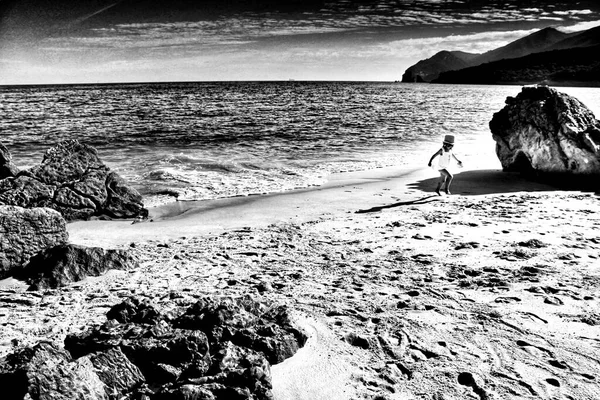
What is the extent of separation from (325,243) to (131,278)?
2.91 meters

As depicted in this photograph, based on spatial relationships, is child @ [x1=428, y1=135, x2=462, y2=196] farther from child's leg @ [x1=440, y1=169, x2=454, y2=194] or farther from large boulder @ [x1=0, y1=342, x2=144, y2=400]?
large boulder @ [x1=0, y1=342, x2=144, y2=400]

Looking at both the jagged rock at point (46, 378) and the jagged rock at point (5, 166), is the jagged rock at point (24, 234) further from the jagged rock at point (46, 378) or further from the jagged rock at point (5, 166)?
the jagged rock at point (5, 166)

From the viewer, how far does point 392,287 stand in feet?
17.0

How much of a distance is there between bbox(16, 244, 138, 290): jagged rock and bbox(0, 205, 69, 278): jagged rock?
18cm

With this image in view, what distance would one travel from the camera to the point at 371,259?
6.10 meters

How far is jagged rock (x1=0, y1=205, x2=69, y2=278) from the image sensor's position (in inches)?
218

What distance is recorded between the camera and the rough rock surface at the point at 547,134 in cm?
1050

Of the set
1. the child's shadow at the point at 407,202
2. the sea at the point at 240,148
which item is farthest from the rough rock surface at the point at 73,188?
the child's shadow at the point at 407,202

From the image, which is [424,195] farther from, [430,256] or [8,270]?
[8,270]

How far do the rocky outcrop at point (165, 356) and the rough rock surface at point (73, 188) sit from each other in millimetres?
4922

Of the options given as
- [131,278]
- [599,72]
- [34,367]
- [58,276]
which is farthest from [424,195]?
[599,72]

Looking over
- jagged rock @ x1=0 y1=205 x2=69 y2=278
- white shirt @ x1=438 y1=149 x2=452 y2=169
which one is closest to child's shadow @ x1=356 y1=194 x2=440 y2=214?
white shirt @ x1=438 y1=149 x2=452 y2=169

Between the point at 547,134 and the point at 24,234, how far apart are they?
11.5 meters

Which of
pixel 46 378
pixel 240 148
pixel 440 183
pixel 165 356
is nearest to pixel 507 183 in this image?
pixel 440 183
